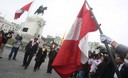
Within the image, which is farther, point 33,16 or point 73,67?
point 33,16

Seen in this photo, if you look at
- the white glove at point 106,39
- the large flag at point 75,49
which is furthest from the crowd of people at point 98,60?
the large flag at point 75,49

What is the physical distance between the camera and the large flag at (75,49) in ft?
18.9

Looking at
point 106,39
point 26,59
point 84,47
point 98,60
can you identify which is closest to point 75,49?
point 84,47

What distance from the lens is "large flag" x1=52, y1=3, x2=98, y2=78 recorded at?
5754mm

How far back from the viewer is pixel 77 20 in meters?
6.25

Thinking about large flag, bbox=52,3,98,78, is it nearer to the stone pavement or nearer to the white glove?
the white glove

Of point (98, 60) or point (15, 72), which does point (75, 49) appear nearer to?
point (98, 60)

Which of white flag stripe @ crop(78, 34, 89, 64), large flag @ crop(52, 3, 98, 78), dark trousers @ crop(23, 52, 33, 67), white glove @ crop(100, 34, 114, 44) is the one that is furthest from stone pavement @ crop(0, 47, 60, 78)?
white glove @ crop(100, 34, 114, 44)

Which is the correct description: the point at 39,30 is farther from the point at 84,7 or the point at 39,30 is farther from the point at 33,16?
the point at 84,7

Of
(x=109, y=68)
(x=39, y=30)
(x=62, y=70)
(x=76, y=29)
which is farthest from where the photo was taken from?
(x=39, y=30)

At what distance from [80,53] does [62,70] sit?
61cm

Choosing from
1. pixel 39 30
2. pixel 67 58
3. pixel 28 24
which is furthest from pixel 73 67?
pixel 39 30

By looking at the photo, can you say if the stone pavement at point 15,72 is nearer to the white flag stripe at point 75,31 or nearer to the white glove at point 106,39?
the white flag stripe at point 75,31

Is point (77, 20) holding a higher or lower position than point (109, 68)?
higher
